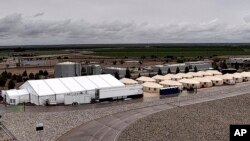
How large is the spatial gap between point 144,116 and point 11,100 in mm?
26743

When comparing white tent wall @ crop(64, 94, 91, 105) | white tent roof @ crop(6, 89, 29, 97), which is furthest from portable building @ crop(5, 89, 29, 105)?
white tent wall @ crop(64, 94, 91, 105)

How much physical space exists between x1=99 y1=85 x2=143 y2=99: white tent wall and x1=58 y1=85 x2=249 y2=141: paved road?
9.16 m

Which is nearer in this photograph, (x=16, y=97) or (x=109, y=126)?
(x=109, y=126)

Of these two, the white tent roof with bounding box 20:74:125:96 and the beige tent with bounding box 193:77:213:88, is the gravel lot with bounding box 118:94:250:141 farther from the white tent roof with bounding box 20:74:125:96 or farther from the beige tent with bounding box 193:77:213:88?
the beige tent with bounding box 193:77:213:88

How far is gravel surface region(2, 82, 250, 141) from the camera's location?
40812mm

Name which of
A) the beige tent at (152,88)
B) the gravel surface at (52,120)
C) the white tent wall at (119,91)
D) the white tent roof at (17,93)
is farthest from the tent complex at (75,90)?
the beige tent at (152,88)

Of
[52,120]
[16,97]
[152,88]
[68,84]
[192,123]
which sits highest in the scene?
[68,84]

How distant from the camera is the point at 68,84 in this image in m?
63.6

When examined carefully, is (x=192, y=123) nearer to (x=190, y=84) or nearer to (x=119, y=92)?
(x=119, y=92)

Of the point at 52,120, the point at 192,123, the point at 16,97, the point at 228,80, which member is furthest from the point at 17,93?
the point at 228,80

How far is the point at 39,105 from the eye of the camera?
57.1 m

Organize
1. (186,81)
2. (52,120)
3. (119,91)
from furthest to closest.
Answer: (186,81) → (119,91) → (52,120)

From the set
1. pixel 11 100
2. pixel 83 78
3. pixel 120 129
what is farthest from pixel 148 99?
pixel 11 100

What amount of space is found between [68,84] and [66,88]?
224 cm
